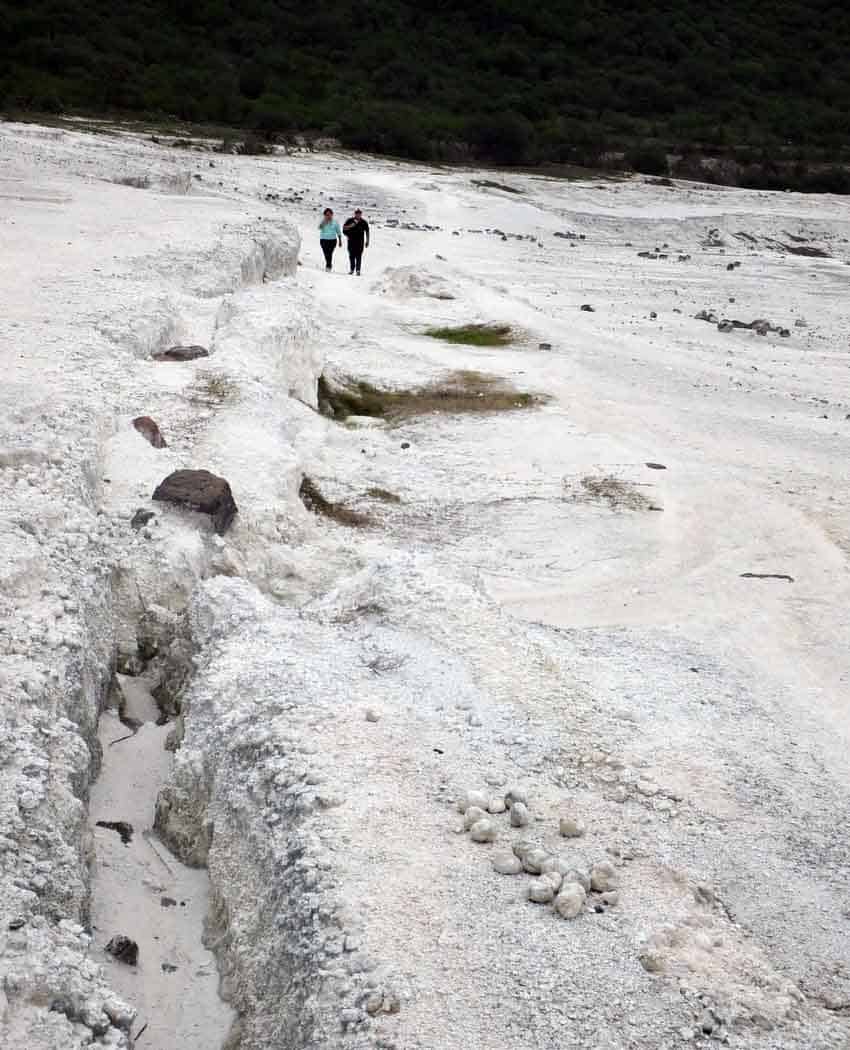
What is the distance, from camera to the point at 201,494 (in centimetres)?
800

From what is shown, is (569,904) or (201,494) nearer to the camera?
(569,904)

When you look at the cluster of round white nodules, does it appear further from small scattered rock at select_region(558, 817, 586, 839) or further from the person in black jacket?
the person in black jacket

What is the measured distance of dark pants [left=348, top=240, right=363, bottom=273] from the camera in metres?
21.1

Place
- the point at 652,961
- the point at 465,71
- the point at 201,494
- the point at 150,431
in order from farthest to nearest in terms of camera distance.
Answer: the point at 465,71
the point at 150,431
the point at 201,494
the point at 652,961

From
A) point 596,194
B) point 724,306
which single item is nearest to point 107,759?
point 724,306

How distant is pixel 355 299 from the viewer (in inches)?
754

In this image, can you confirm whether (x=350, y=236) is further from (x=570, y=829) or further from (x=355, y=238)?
(x=570, y=829)

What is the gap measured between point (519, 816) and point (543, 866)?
34cm

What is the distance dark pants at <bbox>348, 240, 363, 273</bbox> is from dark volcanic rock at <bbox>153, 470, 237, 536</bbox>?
45.2 feet

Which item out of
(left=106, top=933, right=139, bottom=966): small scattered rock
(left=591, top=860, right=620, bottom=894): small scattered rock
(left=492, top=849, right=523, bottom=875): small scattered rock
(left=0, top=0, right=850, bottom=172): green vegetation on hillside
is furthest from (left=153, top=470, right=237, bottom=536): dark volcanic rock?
(left=0, top=0, right=850, bottom=172): green vegetation on hillside

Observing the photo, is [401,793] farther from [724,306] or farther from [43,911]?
[724,306]

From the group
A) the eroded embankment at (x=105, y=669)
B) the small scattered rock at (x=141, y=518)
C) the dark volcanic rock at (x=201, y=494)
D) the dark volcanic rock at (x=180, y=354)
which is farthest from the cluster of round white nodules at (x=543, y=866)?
the dark volcanic rock at (x=180, y=354)

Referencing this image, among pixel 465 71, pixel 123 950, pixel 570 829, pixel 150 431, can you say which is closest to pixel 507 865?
pixel 570 829

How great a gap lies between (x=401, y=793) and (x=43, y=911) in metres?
1.62
